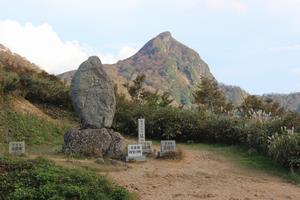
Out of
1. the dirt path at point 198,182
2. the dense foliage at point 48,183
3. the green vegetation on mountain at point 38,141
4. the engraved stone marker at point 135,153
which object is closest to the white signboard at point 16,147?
the green vegetation on mountain at point 38,141

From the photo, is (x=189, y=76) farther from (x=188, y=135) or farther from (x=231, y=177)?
(x=231, y=177)

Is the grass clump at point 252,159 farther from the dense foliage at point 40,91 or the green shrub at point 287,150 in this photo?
the dense foliage at point 40,91

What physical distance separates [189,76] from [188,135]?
84.8m

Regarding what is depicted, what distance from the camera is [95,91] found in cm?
1484

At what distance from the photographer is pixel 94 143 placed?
45.9 feet

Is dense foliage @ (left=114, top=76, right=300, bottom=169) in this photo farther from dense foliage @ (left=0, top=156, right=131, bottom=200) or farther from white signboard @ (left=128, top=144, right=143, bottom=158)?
dense foliage @ (left=0, top=156, right=131, bottom=200)

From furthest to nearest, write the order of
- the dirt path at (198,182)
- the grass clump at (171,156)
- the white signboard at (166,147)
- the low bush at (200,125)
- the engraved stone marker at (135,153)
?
the low bush at (200,125)
the white signboard at (166,147)
the grass clump at (171,156)
the engraved stone marker at (135,153)
the dirt path at (198,182)

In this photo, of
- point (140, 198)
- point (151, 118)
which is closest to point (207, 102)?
point (151, 118)

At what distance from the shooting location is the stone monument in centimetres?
1404

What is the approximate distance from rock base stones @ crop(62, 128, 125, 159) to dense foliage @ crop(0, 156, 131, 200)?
12.3 ft

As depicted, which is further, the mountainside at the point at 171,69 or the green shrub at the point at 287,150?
the mountainside at the point at 171,69

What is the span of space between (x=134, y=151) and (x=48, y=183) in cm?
517

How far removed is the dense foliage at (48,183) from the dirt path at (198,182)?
859 millimetres

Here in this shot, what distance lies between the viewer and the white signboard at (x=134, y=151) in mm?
13797
